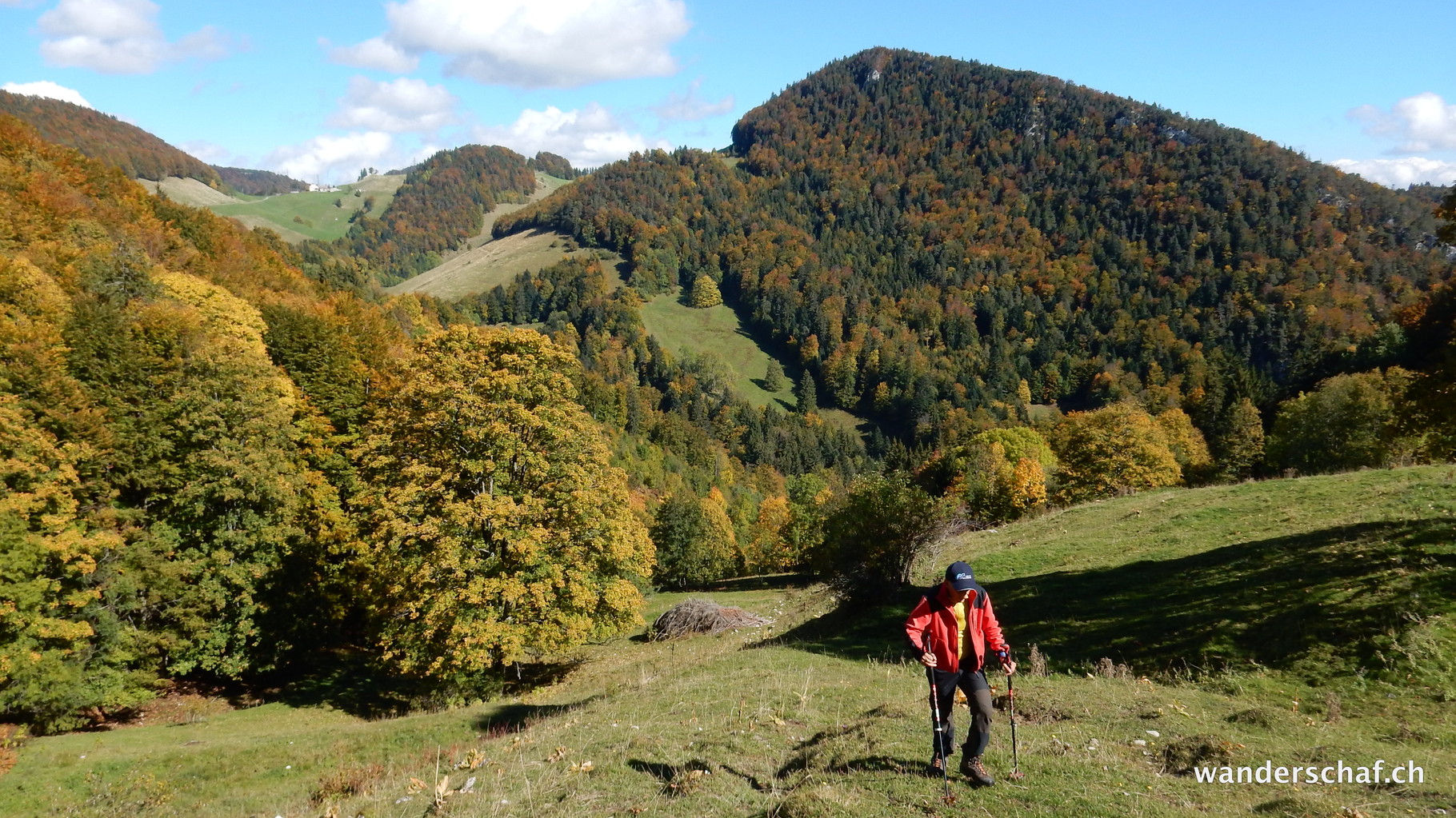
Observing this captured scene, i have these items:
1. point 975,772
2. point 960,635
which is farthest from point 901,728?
point 960,635

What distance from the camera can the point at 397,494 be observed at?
75.1ft

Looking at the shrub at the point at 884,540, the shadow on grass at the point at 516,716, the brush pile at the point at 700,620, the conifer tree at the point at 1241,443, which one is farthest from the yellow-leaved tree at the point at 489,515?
the conifer tree at the point at 1241,443

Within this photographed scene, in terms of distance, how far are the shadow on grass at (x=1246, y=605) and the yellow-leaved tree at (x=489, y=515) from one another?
8.96m

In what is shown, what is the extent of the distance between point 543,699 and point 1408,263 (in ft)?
916

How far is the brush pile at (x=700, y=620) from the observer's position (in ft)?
122

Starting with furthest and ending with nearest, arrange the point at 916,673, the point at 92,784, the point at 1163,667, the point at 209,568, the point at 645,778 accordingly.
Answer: the point at 209,568 → the point at 92,784 → the point at 916,673 → the point at 1163,667 → the point at 645,778

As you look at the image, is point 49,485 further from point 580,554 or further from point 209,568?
point 580,554

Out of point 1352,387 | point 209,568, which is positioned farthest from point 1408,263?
point 209,568

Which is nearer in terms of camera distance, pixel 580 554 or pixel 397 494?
pixel 397 494

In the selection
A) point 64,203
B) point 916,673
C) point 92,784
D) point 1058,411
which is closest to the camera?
point 916,673

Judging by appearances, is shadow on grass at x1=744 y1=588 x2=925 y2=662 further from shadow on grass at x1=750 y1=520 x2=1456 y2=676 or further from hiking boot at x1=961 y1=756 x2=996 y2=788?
hiking boot at x1=961 y1=756 x2=996 y2=788

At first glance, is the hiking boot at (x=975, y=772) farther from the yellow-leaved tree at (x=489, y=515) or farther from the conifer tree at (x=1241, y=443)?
the conifer tree at (x=1241, y=443)

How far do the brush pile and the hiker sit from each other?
29.0m

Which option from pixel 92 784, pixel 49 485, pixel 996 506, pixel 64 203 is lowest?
pixel 996 506
